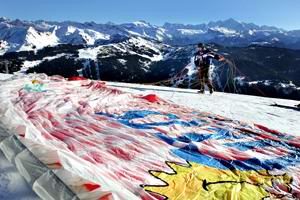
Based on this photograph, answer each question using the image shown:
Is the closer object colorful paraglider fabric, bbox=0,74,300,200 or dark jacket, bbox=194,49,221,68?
colorful paraglider fabric, bbox=0,74,300,200

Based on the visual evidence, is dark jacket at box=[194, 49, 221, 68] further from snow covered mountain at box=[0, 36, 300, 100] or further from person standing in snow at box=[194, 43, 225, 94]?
snow covered mountain at box=[0, 36, 300, 100]

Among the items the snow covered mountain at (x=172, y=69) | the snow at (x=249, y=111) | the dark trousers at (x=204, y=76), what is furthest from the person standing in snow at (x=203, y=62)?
the snow covered mountain at (x=172, y=69)

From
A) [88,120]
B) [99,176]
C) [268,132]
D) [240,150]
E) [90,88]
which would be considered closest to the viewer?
[99,176]

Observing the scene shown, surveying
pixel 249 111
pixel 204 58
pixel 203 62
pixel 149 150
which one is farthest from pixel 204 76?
pixel 149 150

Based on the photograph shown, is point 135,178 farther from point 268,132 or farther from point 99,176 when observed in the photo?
point 268,132

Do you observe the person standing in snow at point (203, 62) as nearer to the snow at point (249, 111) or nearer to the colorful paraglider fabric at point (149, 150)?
the snow at point (249, 111)

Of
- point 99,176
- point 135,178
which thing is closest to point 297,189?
point 135,178

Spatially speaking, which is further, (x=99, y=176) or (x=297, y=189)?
(x=297, y=189)

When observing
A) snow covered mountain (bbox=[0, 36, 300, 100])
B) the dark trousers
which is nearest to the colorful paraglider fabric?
the dark trousers
